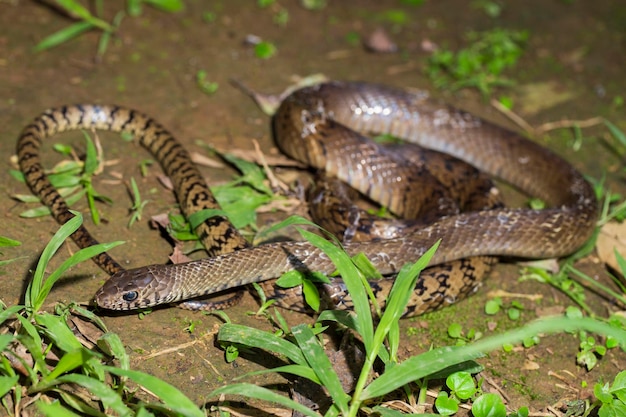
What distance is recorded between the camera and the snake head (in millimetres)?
5500

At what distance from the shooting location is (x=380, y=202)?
7.99 m

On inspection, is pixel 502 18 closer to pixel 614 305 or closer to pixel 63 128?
pixel 614 305

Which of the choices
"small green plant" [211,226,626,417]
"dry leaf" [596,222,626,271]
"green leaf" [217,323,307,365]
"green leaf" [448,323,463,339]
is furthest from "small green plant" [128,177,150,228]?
"dry leaf" [596,222,626,271]

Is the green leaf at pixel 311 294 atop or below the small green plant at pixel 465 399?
atop

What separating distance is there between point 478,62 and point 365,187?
3.44 meters

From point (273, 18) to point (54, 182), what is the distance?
4847 millimetres

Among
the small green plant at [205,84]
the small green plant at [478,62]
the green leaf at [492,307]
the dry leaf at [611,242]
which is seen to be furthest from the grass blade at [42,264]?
the small green plant at [478,62]

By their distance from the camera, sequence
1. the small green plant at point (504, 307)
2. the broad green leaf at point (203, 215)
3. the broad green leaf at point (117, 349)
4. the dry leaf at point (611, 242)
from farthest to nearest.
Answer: the dry leaf at point (611, 242)
the small green plant at point (504, 307)
the broad green leaf at point (203, 215)
the broad green leaf at point (117, 349)

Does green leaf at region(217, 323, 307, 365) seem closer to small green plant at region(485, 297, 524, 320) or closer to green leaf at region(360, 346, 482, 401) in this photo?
green leaf at region(360, 346, 482, 401)

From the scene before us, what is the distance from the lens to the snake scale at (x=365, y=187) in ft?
19.8

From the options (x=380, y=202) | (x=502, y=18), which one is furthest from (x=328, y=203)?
(x=502, y=18)

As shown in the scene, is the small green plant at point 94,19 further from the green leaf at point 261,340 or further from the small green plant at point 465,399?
the small green plant at point 465,399

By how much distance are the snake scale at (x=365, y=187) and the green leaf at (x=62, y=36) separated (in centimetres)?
165

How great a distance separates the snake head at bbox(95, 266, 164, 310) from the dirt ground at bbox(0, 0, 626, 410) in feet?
0.77
